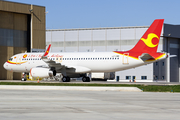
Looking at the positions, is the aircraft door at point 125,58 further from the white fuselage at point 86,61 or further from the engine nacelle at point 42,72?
the engine nacelle at point 42,72

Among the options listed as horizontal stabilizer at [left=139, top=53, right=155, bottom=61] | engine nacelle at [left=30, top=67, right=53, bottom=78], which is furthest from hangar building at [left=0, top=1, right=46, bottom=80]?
horizontal stabilizer at [left=139, top=53, right=155, bottom=61]

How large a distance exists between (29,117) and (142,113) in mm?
4045

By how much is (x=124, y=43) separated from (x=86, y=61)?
119ft

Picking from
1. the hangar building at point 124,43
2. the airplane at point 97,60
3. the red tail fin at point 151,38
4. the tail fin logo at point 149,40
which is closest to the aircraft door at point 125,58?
the airplane at point 97,60

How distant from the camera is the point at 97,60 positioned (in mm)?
40438

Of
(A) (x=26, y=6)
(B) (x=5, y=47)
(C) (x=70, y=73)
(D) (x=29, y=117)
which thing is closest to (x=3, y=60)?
(B) (x=5, y=47)

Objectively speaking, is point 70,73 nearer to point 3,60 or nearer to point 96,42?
point 3,60

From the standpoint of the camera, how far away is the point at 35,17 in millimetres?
56406

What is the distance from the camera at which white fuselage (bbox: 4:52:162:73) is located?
1549 inches

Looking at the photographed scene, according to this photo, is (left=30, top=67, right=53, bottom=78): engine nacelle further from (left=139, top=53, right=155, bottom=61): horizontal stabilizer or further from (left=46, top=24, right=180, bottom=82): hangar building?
(left=46, top=24, right=180, bottom=82): hangar building

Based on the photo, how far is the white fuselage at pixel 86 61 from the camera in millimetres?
39344

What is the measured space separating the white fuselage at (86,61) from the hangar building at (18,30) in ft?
30.3

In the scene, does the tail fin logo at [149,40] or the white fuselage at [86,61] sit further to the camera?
the white fuselage at [86,61]

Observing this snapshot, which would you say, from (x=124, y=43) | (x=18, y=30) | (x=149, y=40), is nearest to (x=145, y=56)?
(x=149, y=40)
